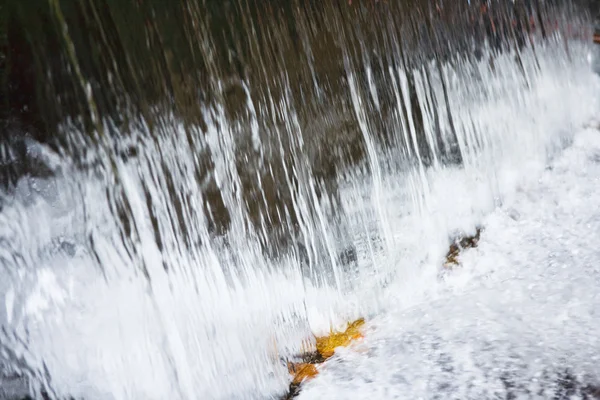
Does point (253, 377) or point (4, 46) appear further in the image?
point (253, 377)

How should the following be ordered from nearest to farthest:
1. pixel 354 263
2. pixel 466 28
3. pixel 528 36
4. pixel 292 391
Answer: pixel 292 391 < pixel 354 263 < pixel 466 28 < pixel 528 36

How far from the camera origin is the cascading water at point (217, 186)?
8.05 feet

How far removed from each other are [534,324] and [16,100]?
267 cm

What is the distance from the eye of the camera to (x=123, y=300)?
9.11 ft

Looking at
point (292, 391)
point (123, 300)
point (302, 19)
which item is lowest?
point (292, 391)

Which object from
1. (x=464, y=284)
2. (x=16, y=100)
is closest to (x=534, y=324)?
(x=464, y=284)

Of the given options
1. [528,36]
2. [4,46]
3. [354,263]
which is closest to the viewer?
[4,46]

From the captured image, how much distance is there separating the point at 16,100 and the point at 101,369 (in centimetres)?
140

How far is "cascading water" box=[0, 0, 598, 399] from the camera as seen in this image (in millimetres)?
2455

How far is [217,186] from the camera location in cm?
294

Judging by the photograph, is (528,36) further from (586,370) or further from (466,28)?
(586,370)

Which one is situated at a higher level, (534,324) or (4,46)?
(4,46)

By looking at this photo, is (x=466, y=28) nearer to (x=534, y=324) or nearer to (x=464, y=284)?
(x=464, y=284)

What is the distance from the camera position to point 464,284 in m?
3.46
